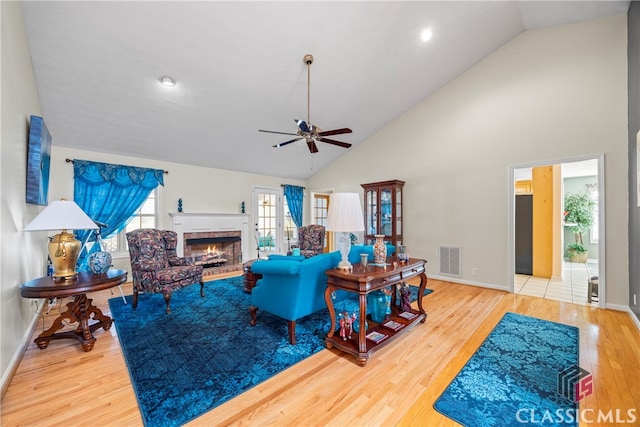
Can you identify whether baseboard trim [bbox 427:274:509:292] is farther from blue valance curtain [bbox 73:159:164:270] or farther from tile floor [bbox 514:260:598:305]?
blue valance curtain [bbox 73:159:164:270]

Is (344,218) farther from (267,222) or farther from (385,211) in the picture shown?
(267,222)

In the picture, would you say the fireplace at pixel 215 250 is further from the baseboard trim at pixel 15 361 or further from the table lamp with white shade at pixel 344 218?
the table lamp with white shade at pixel 344 218

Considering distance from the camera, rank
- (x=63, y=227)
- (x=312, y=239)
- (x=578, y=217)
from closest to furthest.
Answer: (x=63, y=227), (x=312, y=239), (x=578, y=217)

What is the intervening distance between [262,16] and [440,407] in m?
3.82

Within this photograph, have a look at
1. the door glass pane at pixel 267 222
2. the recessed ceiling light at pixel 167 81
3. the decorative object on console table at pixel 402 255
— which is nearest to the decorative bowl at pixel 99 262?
the recessed ceiling light at pixel 167 81

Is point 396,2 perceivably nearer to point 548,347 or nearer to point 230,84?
point 230,84

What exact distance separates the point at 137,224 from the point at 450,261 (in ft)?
19.4

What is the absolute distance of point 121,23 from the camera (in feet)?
8.55

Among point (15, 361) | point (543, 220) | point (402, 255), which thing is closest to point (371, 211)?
point (402, 255)

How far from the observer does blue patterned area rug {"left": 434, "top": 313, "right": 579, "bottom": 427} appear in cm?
157

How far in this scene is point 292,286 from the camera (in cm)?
235

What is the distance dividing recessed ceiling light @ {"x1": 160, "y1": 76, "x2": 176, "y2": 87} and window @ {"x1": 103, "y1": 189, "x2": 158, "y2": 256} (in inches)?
93.9

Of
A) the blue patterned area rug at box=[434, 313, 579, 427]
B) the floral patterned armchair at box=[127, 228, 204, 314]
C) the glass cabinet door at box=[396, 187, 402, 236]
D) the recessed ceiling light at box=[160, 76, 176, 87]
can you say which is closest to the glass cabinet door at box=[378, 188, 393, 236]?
the glass cabinet door at box=[396, 187, 402, 236]

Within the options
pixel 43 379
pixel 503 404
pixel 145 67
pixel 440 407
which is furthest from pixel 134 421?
pixel 145 67
